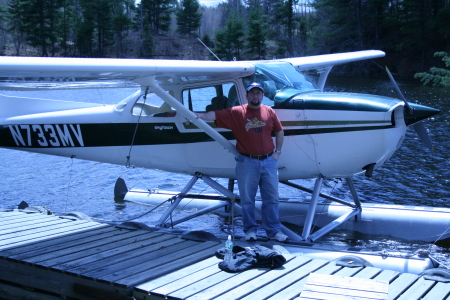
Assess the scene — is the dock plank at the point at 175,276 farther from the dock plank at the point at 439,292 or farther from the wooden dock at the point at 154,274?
the dock plank at the point at 439,292

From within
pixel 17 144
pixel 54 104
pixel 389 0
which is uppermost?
pixel 389 0

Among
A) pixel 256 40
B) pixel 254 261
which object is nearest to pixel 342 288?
pixel 254 261

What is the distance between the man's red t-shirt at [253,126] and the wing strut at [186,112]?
0.33m

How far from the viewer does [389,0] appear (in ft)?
133

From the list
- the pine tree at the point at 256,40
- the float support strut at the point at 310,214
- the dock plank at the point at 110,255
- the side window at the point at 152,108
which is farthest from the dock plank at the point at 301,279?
the pine tree at the point at 256,40

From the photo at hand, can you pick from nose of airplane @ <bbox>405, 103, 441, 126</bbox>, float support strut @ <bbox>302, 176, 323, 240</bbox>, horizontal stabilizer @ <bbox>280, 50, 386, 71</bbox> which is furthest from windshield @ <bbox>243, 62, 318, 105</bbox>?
nose of airplane @ <bbox>405, 103, 441, 126</bbox>

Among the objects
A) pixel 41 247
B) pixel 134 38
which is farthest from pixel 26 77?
pixel 134 38

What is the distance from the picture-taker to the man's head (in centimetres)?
561

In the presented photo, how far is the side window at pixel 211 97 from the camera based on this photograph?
6469 mm

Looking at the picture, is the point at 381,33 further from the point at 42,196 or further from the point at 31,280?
the point at 31,280

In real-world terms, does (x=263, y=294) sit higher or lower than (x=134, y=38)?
lower

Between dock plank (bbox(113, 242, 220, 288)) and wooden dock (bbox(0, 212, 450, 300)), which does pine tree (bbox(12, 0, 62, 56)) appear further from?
dock plank (bbox(113, 242, 220, 288))

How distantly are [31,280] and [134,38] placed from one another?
178 ft

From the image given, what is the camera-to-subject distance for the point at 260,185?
589 cm
